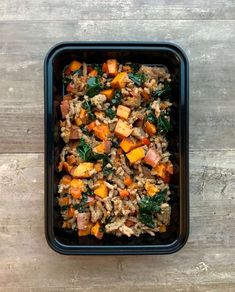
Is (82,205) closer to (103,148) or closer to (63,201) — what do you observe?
(63,201)

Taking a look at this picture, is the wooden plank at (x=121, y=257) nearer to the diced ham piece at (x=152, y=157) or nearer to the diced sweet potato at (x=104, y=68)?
the diced ham piece at (x=152, y=157)

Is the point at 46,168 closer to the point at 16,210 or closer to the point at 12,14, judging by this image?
the point at 16,210

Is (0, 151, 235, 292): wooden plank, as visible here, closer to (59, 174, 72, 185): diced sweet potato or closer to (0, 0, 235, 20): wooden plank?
(59, 174, 72, 185): diced sweet potato

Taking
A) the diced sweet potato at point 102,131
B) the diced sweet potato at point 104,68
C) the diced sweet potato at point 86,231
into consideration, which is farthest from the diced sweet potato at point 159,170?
the diced sweet potato at point 104,68

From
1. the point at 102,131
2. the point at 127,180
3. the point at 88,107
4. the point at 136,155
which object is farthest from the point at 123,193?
the point at 88,107

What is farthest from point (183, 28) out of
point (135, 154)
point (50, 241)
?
point (50, 241)
